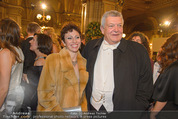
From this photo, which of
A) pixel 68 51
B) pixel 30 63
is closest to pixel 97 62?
pixel 68 51

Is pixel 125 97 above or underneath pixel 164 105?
above

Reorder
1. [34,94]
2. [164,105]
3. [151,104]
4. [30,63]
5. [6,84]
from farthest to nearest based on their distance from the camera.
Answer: [30,63] → [151,104] → [34,94] → [164,105] → [6,84]

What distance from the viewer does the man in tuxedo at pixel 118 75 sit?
5.75 ft

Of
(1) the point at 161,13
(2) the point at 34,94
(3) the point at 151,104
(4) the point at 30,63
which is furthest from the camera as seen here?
(1) the point at 161,13

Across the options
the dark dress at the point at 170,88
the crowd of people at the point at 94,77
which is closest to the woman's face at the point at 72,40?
the crowd of people at the point at 94,77

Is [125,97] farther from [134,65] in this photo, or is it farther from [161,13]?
[161,13]

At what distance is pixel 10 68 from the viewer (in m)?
1.75

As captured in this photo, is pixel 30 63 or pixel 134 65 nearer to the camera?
pixel 134 65

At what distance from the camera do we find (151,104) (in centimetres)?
246

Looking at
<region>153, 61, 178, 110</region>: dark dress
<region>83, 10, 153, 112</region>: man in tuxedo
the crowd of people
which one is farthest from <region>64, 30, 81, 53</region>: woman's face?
<region>153, 61, 178, 110</region>: dark dress

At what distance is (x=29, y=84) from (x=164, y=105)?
2.04 meters

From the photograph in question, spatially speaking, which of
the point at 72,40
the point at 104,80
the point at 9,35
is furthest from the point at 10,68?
the point at 104,80

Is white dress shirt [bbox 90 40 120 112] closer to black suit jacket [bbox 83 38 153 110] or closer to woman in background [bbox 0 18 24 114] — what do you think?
black suit jacket [bbox 83 38 153 110]

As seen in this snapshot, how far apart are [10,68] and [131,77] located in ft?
4.98
